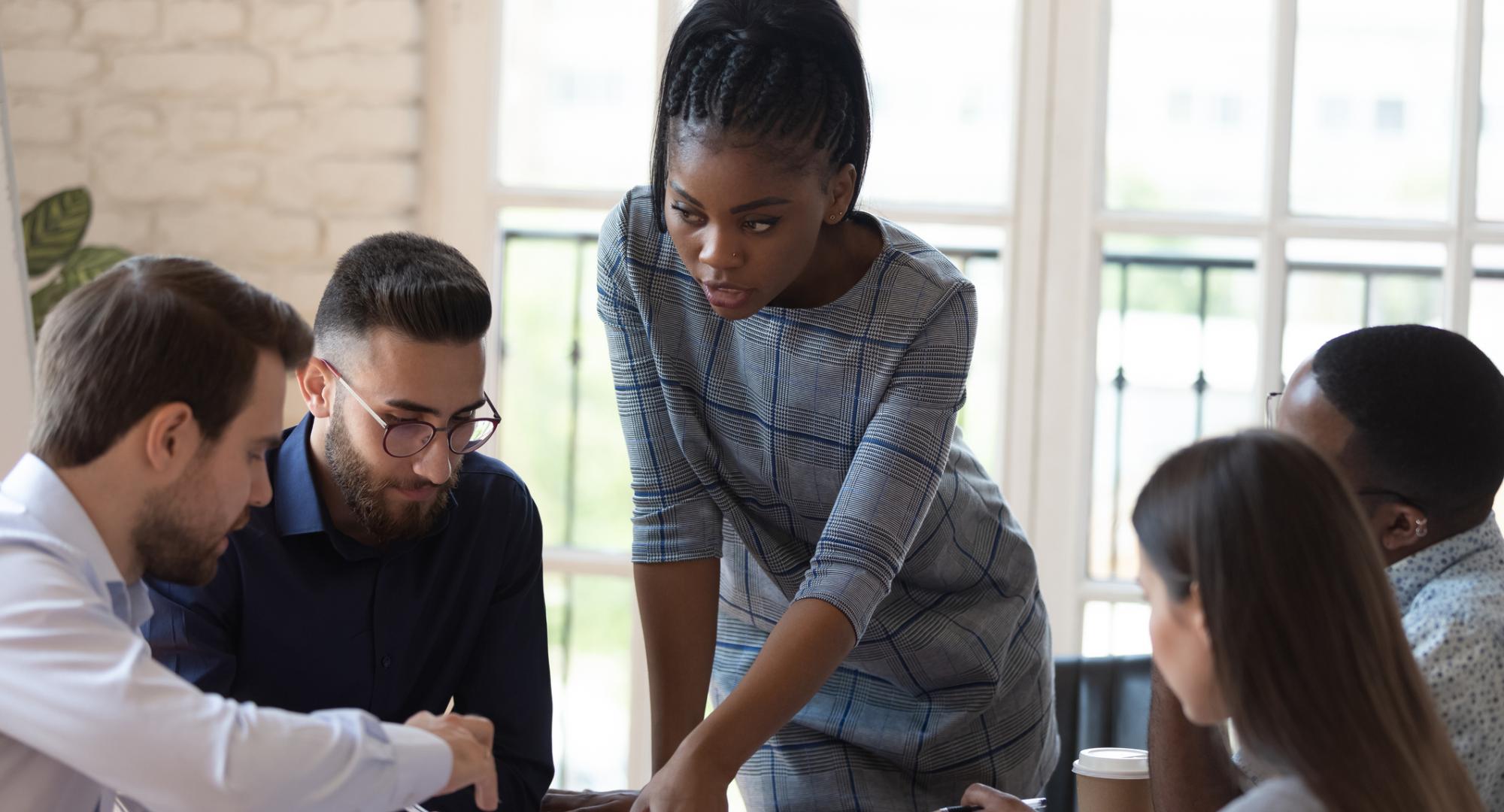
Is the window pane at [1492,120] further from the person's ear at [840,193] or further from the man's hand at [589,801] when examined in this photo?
the man's hand at [589,801]

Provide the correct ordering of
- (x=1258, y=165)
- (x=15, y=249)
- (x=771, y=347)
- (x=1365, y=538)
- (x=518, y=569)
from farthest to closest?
(x=1258, y=165) < (x=15, y=249) < (x=518, y=569) < (x=771, y=347) < (x=1365, y=538)

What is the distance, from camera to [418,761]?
3.51 ft

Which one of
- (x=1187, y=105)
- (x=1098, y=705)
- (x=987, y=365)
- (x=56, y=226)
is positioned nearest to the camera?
(x=1098, y=705)

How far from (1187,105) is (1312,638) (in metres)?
2.06

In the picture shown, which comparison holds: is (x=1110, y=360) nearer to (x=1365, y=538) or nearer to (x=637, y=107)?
(x=637, y=107)

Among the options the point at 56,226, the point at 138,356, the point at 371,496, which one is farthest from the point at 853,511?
the point at 56,226

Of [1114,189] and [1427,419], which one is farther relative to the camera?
[1114,189]

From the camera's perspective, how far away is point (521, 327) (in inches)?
119

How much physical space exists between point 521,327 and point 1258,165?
1518 millimetres

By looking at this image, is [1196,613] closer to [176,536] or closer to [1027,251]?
[176,536]

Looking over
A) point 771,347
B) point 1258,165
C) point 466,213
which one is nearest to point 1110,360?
point 1258,165

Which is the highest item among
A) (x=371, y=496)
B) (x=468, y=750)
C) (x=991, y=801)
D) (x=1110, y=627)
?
(x=371, y=496)

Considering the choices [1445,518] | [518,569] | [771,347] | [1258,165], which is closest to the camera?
[1445,518]

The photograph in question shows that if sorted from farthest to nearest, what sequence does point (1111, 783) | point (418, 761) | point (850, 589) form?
1. point (850, 589)
2. point (1111, 783)
3. point (418, 761)
